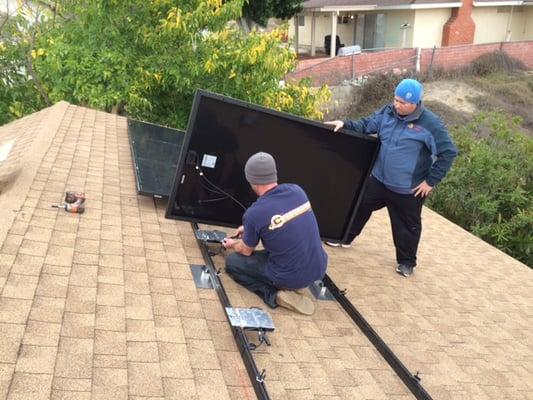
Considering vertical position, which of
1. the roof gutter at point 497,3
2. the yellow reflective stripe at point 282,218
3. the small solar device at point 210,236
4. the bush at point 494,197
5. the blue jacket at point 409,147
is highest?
the roof gutter at point 497,3

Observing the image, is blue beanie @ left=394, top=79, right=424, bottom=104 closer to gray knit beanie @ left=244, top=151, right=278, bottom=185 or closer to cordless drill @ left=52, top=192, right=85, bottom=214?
gray knit beanie @ left=244, top=151, right=278, bottom=185

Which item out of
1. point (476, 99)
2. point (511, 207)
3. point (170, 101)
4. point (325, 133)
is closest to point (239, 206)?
point (325, 133)

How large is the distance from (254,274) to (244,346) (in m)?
0.98

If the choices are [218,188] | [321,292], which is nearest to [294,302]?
[321,292]

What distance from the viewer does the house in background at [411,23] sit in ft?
105

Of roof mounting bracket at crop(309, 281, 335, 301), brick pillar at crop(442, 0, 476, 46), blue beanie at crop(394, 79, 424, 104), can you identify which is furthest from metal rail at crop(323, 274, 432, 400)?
brick pillar at crop(442, 0, 476, 46)

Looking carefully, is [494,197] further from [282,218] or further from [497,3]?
[497,3]

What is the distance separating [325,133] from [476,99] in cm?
2424

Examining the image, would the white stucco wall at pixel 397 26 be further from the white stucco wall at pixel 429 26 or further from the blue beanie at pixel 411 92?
the blue beanie at pixel 411 92

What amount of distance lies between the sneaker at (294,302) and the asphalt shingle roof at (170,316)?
0.07m

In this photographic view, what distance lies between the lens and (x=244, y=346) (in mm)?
A: 3363

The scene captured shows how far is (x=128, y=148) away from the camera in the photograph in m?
7.39

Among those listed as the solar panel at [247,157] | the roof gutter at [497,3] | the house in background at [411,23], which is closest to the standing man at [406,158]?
the solar panel at [247,157]

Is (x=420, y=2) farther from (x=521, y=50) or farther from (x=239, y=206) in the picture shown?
(x=239, y=206)
